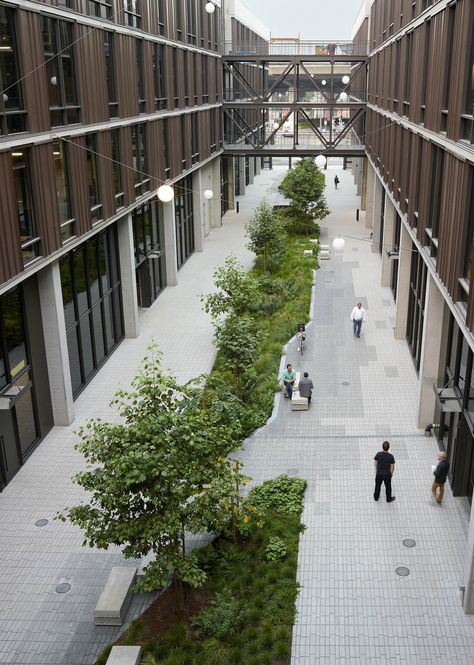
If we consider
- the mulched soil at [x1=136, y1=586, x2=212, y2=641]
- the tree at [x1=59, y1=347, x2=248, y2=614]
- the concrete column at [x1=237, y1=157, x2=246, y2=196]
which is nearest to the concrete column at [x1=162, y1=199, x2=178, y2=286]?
the tree at [x1=59, y1=347, x2=248, y2=614]

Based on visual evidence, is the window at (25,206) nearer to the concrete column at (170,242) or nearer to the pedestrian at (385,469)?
the pedestrian at (385,469)

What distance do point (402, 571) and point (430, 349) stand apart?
6441 millimetres

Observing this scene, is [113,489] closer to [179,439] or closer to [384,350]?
[179,439]

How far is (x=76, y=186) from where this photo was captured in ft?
61.0

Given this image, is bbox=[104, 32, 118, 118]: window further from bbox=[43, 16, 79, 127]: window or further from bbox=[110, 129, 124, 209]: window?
bbox=[43, 16, 79, 127]: window

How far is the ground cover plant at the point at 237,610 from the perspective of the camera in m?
11.0

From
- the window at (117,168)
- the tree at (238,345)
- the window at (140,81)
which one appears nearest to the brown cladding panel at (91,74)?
the window at (117,168)

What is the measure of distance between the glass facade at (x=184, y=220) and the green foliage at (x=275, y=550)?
2330 cm

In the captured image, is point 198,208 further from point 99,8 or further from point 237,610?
point 237,610

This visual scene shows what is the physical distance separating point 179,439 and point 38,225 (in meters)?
8.07

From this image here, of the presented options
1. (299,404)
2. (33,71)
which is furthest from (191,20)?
(299,404)

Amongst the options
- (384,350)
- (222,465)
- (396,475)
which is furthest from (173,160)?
(222,465)

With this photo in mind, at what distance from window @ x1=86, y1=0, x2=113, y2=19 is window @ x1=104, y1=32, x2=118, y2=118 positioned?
1.87ft

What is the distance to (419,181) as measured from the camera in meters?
18.6
